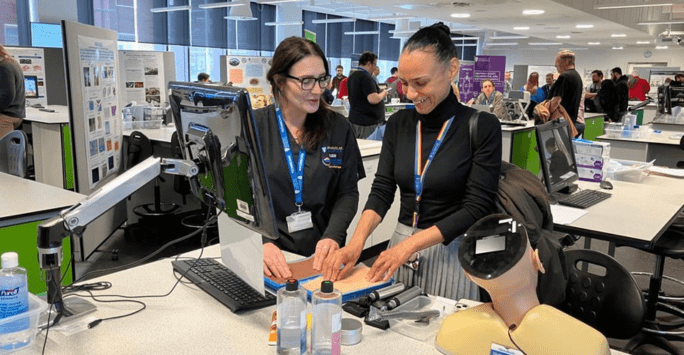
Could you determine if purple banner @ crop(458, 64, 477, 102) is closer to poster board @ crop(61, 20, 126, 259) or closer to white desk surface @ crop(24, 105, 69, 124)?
white desk surface @ crop(24, 105, 69, 124)

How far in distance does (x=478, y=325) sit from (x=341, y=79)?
10.4m

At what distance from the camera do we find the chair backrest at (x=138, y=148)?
4383 millimetres

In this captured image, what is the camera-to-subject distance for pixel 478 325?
3.74 ft

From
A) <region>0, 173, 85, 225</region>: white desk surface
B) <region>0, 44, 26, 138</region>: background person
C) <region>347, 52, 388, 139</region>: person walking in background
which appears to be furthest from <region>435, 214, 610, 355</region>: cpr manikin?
<region>0, 44, 26, 138</region>: background person

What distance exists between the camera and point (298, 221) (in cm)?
184

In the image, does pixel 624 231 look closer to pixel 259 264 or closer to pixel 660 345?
pixel 660 345

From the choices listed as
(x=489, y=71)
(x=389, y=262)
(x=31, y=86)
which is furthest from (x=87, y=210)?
(x=489, y=71)

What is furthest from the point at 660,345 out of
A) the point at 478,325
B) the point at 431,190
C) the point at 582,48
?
the point at 582,48

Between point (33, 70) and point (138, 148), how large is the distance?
10.8 ft

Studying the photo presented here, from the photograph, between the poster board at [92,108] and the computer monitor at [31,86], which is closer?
the poster board at [92,108]

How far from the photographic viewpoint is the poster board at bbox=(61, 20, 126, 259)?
309 centimetres

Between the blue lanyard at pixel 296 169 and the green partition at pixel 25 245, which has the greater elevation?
the blue lanyard at pixel 296 169

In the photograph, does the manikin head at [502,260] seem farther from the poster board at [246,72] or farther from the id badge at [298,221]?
the poster board at [246,72]

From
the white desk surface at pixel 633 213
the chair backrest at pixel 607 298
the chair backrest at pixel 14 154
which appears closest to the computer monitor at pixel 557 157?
the white desk surface at pixel 633 213
